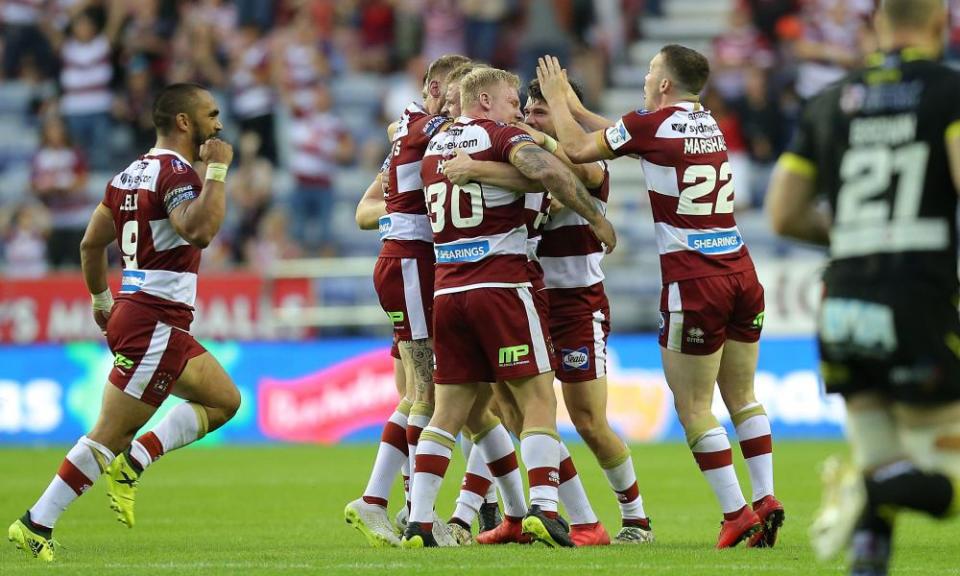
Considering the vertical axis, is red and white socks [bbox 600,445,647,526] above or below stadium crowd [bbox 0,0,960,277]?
below

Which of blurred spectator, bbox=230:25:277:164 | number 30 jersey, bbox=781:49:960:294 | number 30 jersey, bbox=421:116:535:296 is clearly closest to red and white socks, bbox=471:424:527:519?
number 30 jersey, bbox=421:116:535:296

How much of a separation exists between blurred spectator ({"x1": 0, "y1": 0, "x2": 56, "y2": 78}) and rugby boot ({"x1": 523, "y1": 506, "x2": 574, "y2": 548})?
17.7 metres

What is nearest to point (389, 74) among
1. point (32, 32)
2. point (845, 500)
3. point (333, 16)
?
point (333, 16)

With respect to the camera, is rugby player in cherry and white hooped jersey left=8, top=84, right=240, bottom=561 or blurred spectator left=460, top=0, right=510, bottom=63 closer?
rugby player in cherry and white hooped jersey left=8, top=84, right=240, bottom=561

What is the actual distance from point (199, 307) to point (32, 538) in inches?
427

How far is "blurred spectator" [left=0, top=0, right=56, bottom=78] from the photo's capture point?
23969 millimetres

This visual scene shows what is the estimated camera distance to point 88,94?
74.9 ft

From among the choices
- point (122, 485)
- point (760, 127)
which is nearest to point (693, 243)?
point (122, 485)

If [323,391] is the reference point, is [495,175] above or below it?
above

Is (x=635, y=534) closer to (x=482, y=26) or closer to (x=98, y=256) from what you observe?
(x=98, y=256)

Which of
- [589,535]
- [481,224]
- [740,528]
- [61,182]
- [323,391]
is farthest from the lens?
[61,182]

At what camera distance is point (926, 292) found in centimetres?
518

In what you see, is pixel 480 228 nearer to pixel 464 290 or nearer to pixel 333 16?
pixel 464 290

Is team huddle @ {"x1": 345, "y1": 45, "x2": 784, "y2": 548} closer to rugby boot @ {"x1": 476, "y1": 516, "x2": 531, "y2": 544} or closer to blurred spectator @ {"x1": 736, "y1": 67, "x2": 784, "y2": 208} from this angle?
rugby boot @ {"x1": 476, "y1": 516, "x2": 531, "y2": 544}
